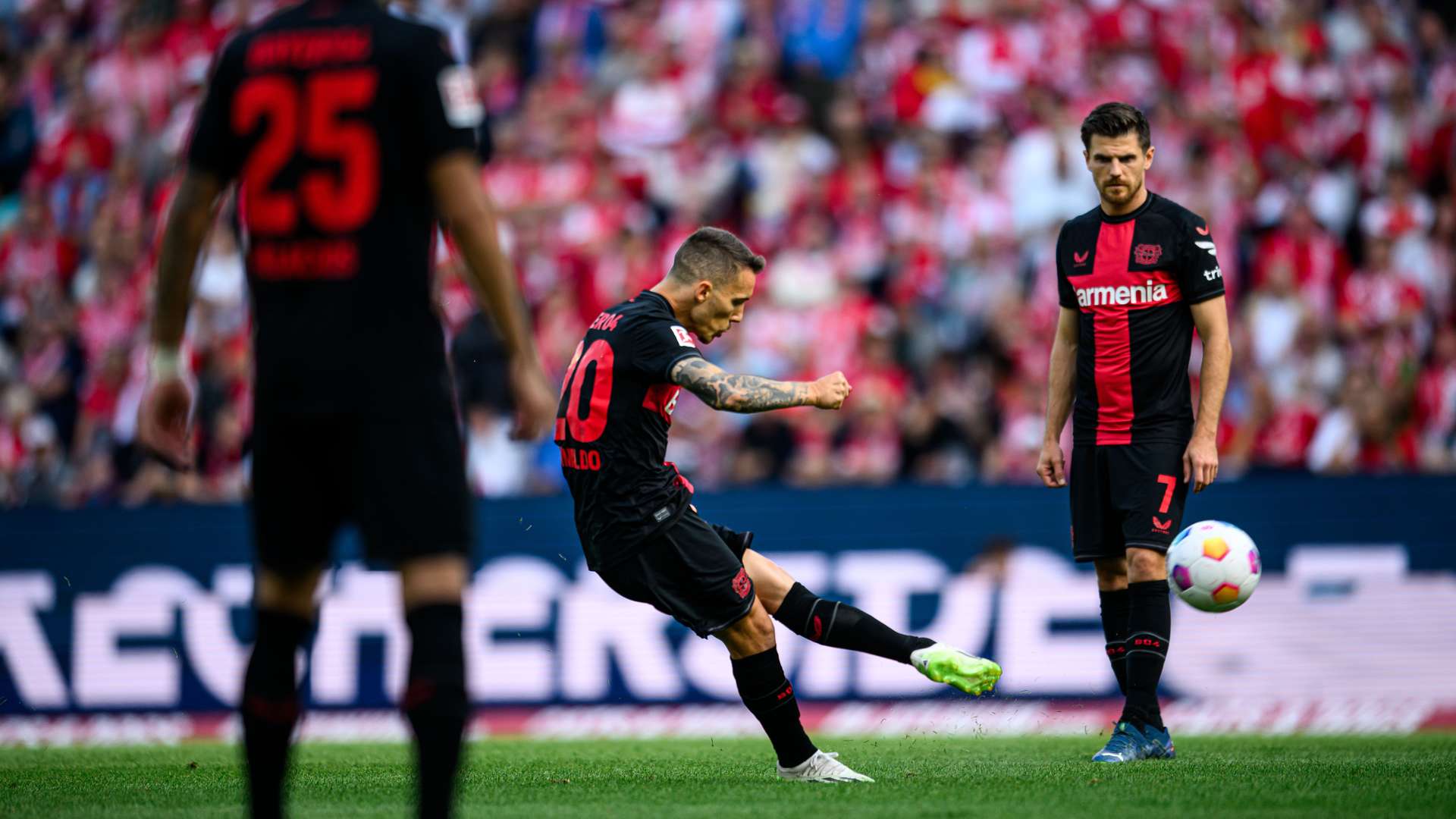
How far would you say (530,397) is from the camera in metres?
3.78

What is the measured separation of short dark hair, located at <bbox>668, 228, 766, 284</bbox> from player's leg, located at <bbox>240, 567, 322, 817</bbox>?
105 inches

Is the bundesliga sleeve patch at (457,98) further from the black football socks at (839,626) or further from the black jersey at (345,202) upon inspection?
the black football socks at (839,626)

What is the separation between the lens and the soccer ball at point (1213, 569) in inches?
265

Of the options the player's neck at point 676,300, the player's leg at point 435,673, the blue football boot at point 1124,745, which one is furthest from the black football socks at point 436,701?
the blue football boot at point 1124,745

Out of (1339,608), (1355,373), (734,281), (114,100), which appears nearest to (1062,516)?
(1339,608)

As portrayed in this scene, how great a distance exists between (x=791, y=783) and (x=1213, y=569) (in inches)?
80.1

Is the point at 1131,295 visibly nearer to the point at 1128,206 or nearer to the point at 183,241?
the point at 1128,206

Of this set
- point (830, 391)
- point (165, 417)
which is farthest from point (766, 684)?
point (165, 417)

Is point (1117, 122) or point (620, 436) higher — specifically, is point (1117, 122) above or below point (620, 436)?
above

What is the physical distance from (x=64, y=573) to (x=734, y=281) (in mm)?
6889

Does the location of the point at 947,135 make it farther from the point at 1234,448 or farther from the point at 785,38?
the point at 1234,448

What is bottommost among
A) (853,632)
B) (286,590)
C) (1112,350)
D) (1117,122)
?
(853,632)

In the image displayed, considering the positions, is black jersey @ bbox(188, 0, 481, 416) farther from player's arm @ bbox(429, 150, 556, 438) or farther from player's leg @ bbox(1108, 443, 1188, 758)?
player's leg @ bbox(1108, 443, 1188, 758)

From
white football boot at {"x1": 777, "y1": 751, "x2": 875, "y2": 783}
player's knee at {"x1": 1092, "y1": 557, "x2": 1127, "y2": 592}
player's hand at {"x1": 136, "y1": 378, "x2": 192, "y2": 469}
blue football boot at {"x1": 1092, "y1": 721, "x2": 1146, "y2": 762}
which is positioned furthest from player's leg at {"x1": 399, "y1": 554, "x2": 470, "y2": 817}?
player's knee at {"x1": 1092, "y1": 557, "x2": 1127, "y2": 592}
